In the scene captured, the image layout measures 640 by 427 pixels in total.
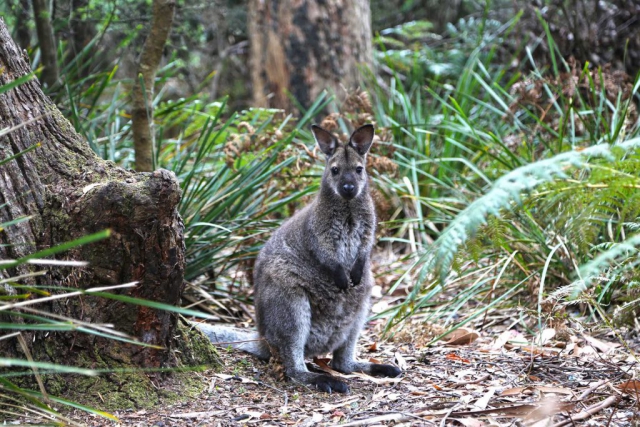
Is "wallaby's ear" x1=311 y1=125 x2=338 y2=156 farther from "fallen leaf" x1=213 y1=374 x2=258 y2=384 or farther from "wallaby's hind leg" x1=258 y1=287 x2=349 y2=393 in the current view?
"fallen leaf" x1=213 y1=374 x2=258 y2=384

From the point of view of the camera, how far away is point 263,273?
4.12m

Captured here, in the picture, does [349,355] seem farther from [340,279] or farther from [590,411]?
[590,411]

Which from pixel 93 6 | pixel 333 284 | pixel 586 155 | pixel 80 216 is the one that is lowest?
pixel 333 284

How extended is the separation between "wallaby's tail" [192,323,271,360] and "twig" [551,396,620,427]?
1873 mm

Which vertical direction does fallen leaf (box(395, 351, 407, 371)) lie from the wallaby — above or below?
below

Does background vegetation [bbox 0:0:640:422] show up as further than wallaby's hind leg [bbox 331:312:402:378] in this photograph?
No

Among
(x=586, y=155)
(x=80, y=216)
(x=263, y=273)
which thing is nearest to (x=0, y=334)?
(x=80, y=216)

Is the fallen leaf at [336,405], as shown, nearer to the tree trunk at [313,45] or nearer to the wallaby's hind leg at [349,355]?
the wallaby's hind leg at [349,355]

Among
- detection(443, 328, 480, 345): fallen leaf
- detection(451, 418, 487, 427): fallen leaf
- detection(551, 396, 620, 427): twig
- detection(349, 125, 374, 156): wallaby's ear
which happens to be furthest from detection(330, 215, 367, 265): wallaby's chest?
detection(551, 396, 620, 427): twig

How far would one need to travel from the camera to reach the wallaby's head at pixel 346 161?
4.26m

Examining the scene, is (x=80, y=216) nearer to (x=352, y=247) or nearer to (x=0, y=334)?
(x=0, y=334)

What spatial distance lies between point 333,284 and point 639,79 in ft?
9.21

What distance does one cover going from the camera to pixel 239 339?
4254mm

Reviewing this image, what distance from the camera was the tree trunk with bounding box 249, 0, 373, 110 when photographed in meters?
8.32
